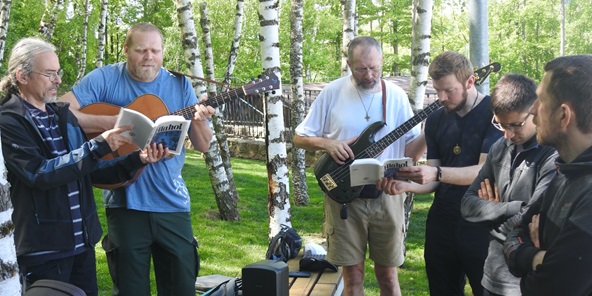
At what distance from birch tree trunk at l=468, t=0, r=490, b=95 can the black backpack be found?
201cm

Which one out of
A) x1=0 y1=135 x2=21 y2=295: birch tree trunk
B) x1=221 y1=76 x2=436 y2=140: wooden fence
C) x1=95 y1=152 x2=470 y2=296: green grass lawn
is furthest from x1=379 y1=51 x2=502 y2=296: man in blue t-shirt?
x1=221 y1=76 x2=436 y2=140: wooden fence

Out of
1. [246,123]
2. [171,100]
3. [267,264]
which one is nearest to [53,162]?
[171,100]

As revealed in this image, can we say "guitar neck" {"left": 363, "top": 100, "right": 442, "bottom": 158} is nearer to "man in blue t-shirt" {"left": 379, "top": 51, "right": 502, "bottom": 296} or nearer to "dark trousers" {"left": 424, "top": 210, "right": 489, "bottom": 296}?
"man in blue t-shirt" {"left": 379, "top": 51, "right": 502, "bottom": 296}

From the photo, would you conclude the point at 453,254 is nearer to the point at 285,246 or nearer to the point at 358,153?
the point at 358,153

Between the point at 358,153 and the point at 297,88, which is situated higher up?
the point at 297,88

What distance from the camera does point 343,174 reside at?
4.76 meters

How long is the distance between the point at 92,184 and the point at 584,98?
284 cm

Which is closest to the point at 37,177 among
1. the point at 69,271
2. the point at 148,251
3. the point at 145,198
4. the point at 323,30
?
the point at 69,271

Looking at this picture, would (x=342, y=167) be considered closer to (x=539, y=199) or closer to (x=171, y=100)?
(x=171, y=100)

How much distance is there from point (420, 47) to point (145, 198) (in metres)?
3.71

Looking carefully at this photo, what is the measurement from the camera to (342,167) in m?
4.75

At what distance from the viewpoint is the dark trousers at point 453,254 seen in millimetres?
4039

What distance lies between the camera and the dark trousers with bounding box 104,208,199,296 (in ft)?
13.9

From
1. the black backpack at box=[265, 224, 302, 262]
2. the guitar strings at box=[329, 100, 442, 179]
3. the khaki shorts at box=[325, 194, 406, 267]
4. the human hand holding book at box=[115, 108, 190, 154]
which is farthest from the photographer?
the black backpack at box=[265, 224, 302, 262]
